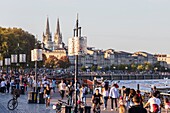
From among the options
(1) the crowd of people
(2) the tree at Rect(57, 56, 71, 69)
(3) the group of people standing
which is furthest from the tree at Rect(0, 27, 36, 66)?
(2) the tree at Rect(57, 56, 71, 69)

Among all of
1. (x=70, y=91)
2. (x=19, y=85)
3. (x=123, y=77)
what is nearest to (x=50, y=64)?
(x=123, y=77)

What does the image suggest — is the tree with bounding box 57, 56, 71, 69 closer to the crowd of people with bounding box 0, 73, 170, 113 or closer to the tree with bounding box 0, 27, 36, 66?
the tree with bounding box 0, 27, 36, 66

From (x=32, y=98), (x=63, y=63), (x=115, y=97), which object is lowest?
(x=32, y=98)

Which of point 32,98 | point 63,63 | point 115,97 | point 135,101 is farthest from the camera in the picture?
point 63,63

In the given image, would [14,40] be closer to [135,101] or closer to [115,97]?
[115,97]

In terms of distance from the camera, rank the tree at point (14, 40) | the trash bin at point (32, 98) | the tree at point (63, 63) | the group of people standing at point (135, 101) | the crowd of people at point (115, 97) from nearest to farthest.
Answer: the group of people standing at point (135, 101), the crowd of people at point (115, 97), the trash bin at point (32, 98), the tree at point (14, 40), the tree at point (63, 63)

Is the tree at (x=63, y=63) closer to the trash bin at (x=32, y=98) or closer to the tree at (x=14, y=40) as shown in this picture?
the tree at (x=14, y=40)

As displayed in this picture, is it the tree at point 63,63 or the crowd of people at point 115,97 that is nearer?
the crowd of people at point 115,97

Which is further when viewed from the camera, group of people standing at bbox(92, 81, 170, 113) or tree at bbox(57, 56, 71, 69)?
tree at bbox(57, 56, 71, 69)

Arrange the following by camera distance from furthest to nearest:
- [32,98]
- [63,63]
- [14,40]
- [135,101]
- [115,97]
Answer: [63,63]
[14,40]
[32,98]
[115,97]
[135,101]

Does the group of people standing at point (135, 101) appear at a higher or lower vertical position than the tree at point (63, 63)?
lower

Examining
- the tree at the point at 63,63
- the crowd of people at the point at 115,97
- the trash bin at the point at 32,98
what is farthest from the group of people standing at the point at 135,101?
the tree at the point at 63,63

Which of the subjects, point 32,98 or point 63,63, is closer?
point 32,98

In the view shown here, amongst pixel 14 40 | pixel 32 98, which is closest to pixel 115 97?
pixel 32 98
